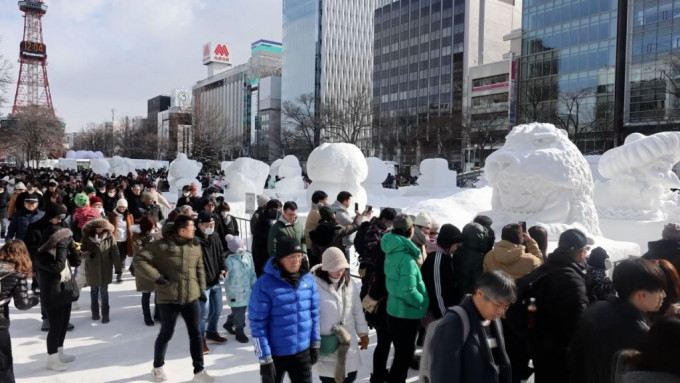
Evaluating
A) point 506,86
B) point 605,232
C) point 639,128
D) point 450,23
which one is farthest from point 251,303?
point 450,23

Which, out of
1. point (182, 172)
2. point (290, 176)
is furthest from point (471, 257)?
point (182, 172)

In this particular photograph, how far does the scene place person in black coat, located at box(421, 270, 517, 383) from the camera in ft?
8.05

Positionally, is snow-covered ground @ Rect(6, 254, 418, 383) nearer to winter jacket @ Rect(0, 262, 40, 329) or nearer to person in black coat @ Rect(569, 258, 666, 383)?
winter jacket @ Rect(0, 262, 40, 329)

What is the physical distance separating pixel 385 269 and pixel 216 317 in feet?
8.30

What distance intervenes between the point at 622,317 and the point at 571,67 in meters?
48.6

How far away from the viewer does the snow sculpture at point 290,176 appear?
61.4 ft

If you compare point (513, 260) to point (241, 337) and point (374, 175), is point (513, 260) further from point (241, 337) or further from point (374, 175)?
point (374, 175)

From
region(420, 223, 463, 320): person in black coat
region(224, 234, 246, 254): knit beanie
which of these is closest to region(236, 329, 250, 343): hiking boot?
region(224, 234, 246, 254): knit beanie

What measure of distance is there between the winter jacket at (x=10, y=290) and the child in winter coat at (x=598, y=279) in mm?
4273

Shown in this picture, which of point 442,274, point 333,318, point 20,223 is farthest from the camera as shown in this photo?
point 20,223

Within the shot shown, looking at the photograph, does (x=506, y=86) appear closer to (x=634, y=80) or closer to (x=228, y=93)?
(x=634, y=80)

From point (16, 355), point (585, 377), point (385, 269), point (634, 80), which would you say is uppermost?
point (634, 80)

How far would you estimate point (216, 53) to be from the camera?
399 ft

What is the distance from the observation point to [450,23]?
218 ft
